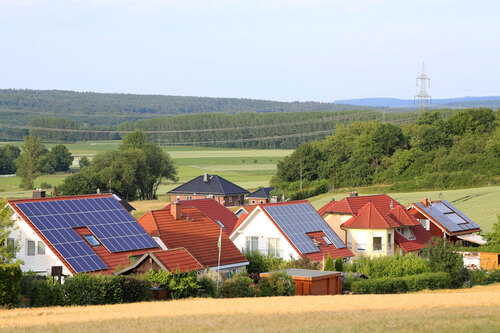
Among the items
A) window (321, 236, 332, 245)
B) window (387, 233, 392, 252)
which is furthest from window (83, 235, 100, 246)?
window (387, 233, 392, 252)

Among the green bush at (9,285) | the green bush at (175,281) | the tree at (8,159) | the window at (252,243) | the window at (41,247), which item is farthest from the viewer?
the tree at (8,159)

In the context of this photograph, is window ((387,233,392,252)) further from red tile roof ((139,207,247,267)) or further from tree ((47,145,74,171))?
tree ((47,145,74,171))

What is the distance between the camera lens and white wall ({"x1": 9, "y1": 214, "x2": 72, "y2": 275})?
120ft

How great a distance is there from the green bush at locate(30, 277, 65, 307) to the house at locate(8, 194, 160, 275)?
451cm

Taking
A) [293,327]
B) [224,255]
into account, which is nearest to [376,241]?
[224,255]

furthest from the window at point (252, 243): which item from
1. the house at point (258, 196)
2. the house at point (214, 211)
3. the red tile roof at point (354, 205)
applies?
the house at point (258, 196)

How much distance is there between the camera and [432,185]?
106125 mm

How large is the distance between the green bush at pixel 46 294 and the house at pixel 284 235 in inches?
751

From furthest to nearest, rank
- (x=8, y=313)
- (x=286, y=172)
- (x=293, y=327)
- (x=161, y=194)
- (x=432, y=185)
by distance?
(x=161, y=194)
(x=286, y=172)
(x=432, y=185)
(x=8, y=313)
(x=293, y=327)

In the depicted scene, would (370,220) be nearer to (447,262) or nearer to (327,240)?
(327,240)

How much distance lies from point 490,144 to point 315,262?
7990 cm

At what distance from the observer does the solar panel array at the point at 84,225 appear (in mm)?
36875

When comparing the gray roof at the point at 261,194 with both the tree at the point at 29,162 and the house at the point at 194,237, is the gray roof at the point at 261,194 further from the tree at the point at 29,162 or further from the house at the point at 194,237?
the house at the point at 194,237

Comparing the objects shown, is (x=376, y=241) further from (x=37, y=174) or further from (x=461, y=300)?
(x=37, y=174)
